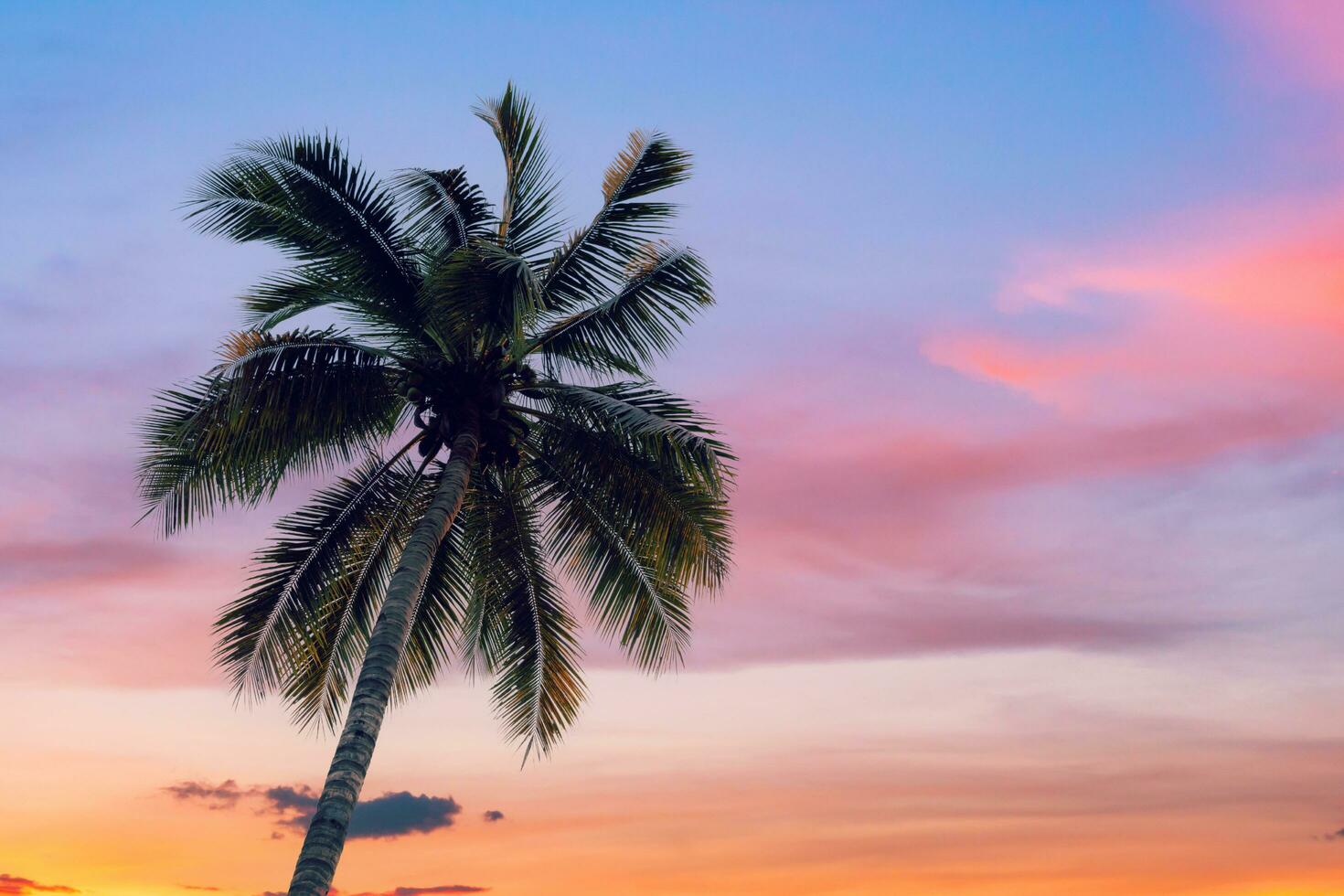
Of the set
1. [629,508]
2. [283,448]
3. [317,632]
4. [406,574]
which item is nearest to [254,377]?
[283,448]

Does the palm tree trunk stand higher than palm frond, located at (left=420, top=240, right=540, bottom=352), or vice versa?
palm frond, located at (left=420, top=240, right=540, bottom=352)

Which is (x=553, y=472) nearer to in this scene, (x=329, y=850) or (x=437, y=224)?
(x=437, y=224)

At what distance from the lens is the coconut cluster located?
52.2ft

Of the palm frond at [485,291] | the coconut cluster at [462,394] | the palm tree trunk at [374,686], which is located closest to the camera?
the palm tree trunk at [374,686]

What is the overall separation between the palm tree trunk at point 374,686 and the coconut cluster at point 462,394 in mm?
229

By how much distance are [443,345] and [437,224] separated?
6.13 feet

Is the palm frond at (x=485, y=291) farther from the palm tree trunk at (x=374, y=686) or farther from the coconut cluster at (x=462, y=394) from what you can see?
the palm tree trunk at (x=374, y=686)

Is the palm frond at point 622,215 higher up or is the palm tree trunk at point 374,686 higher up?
the palm frond at point 622,215

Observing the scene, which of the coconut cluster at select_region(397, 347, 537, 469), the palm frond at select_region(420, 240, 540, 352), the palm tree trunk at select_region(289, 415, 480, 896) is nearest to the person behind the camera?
the palm tree trunk at select_region(289, 415, 480, 896)

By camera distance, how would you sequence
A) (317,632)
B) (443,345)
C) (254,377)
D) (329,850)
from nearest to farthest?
1. (329,850)
2. (254,377)
3. (443,345)
4. (317,632)

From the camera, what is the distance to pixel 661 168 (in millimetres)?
15898

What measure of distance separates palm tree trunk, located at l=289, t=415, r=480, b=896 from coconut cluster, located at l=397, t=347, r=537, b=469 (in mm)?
229

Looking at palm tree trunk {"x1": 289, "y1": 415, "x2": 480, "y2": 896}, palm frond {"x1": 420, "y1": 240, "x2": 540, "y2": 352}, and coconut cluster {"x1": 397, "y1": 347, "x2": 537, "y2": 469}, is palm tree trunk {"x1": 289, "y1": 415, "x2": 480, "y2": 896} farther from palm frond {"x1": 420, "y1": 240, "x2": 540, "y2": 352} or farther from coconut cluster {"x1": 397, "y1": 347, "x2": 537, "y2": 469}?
palm frond {"x1": 420, "y1": 240, "x2": 540, "y2": 352}

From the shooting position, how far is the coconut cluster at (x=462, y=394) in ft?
52.2
